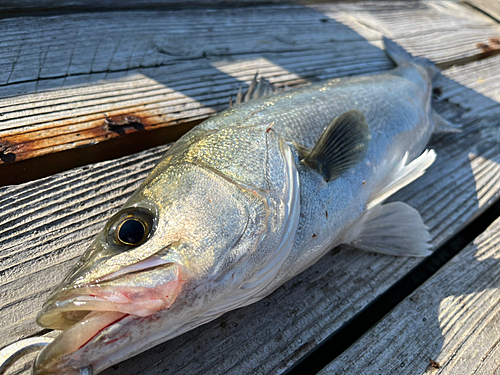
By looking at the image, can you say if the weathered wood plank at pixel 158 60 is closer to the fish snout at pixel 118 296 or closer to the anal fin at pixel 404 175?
the fish snout at pixel 118 296

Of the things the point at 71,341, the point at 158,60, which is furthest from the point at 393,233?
the point at 158,60

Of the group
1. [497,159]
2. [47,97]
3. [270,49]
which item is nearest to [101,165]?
[47,97]

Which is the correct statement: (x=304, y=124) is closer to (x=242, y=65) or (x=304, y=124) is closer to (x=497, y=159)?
(x=242, y=65)

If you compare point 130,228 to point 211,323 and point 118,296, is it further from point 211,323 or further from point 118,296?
point 211,323

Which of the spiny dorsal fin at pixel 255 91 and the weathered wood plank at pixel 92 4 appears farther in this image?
the weathered wood plank at pixel 92 4

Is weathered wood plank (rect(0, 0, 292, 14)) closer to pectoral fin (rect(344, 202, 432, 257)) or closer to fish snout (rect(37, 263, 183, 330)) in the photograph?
fish snout (rect(37, 263, 183, 330))

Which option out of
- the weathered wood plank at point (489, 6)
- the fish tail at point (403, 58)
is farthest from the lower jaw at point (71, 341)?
the weathered wood plank at point (489, 6)
